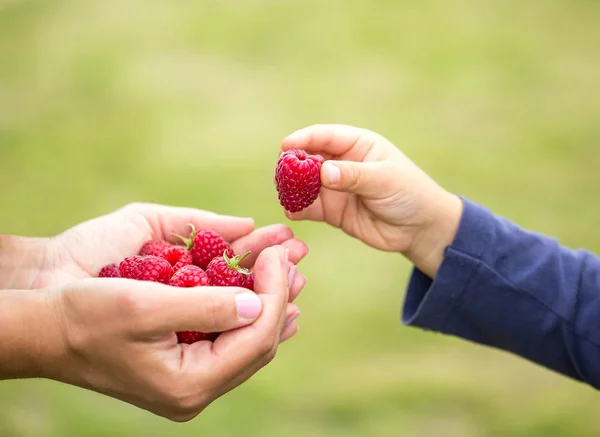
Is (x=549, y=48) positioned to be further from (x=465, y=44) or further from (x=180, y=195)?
(x=180, y=195)

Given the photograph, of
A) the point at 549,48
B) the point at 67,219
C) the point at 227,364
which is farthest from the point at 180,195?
the point at 549,48

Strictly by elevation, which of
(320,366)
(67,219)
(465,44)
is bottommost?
(320,366)

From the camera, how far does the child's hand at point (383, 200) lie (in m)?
1.15

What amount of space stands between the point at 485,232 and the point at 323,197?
12.3 inches

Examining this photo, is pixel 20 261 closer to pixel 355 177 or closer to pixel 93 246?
pixel 93 246

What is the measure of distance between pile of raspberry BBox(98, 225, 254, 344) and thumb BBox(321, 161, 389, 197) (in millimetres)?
188

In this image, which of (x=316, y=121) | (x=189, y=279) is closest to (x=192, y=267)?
(x=189, y=279)

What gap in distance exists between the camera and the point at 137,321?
0.86 m

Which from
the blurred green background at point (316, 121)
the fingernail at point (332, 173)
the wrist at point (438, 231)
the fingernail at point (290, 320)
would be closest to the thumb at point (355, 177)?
the fingernail at point (332, 173)

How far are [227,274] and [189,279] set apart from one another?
67 millimetres

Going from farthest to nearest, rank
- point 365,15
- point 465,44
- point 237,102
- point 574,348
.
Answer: point 365,15, point 465,44, point 237,102, point 574,348

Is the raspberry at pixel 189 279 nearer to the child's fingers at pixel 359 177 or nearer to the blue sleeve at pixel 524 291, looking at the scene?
the child's fingers at pixel 359 177

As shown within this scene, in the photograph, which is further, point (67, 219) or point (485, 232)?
point (67, 219)

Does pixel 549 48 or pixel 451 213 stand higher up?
pixel 549 48
